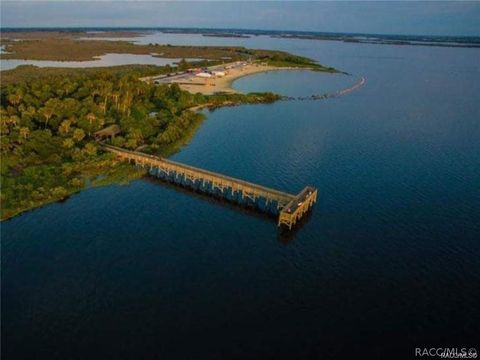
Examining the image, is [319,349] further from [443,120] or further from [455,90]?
[455,90]

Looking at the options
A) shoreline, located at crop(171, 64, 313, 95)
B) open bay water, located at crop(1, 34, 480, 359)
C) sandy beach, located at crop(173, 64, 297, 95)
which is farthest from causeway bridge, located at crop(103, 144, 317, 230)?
sandy beach, located at crop(173, 64, 297, 95)

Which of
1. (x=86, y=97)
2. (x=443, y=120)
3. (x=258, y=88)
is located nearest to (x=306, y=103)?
(x=258, y=88)

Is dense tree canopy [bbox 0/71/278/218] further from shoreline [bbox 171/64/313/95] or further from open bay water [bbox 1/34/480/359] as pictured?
shoreline [bbox 171/64/313/95]

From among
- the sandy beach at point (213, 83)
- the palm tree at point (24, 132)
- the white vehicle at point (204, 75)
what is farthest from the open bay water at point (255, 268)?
the white vehicle at point (204, 75)

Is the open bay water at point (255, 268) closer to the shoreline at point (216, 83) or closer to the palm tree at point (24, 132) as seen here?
the palm tree at point (24, 132)

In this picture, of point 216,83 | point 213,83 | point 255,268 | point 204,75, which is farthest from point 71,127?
point 204,75
